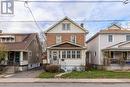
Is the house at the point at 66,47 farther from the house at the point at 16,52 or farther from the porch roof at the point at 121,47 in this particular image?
the porch roof at the point at 121,47

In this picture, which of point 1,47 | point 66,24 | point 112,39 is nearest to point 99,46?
point 112,39

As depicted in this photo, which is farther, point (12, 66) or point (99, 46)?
point (99, 46)

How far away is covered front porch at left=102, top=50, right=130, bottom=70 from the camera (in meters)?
52.2

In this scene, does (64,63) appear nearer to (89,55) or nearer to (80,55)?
(80,55)

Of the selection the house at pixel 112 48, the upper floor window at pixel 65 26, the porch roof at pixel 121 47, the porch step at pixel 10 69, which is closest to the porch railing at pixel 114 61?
the house at pixel 112 48

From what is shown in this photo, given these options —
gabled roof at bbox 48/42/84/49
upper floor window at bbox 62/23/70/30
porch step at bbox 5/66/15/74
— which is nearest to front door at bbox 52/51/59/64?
gabled roof at bbox 48/42/84/49

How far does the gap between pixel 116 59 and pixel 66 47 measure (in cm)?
798

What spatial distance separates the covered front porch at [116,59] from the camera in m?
52.2

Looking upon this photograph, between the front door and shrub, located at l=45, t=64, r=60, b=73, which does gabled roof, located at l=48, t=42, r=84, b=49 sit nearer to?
the front door

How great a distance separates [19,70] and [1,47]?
5319 millimetres

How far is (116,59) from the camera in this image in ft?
176

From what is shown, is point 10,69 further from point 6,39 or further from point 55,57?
point 6,39

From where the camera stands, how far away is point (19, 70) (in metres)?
51.4

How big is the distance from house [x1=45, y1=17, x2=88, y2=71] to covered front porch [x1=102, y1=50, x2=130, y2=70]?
151 inches
